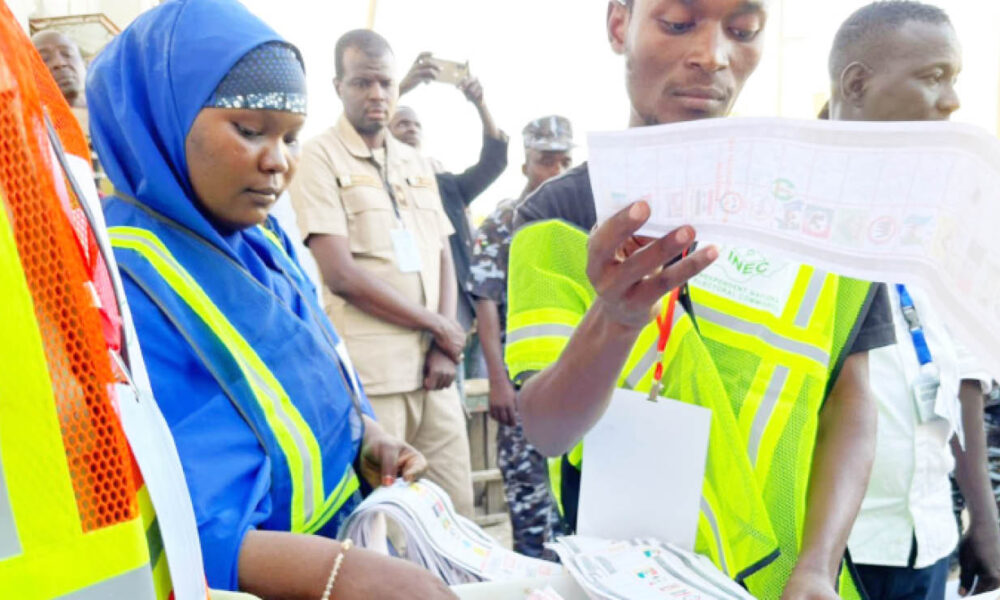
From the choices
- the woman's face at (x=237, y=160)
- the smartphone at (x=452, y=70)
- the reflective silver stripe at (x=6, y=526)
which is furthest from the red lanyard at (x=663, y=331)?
the smartphone at (x=452, y=70)

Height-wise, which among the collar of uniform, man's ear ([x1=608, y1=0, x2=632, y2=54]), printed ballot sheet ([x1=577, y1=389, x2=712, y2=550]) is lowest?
printed ballot sheet ([x1=577, y1=389, x2=712, y2=550])

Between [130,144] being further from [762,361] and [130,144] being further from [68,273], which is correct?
[762,361]

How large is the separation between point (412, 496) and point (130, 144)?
0.78 m

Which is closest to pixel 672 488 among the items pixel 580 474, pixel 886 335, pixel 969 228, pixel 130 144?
pixel 580 474

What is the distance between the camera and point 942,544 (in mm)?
1729

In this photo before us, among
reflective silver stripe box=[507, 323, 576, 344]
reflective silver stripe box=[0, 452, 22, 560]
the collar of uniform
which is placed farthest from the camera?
the collar of uniform

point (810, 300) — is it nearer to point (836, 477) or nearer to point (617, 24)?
point (836, 477)

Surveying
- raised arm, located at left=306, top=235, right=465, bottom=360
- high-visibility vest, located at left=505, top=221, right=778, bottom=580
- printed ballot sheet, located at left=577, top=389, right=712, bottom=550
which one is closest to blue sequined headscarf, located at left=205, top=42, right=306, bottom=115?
high-visibility vest, located at left=505, top=221, right=778, bottom=580

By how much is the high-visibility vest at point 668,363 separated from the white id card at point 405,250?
2.05 m

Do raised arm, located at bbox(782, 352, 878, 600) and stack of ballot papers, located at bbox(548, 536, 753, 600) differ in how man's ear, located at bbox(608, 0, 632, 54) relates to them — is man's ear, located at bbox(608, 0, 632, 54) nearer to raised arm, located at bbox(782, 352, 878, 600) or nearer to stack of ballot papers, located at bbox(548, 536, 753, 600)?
raised arm, located at bbox(782, 352, 878, 600)

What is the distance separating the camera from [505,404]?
3719 mm

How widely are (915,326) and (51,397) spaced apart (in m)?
1.76

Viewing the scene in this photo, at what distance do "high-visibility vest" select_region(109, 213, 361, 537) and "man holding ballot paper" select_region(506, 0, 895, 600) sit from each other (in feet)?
1.34

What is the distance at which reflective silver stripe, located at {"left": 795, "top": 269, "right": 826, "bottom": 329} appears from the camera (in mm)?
1181
